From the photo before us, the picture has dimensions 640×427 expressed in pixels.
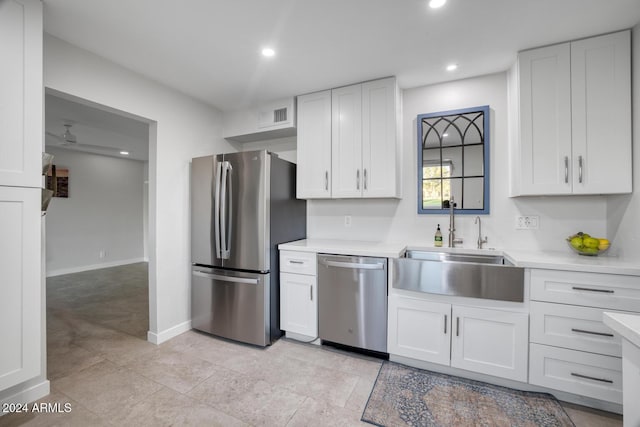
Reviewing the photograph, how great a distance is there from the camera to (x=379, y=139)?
2.50 meters

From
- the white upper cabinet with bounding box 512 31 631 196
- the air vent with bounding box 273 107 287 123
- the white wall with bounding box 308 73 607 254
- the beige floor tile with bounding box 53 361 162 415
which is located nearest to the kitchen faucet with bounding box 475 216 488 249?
the white wall with bounding box 308 73 607 254

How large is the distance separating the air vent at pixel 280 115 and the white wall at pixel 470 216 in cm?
105

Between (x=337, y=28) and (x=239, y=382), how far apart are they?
2595mm

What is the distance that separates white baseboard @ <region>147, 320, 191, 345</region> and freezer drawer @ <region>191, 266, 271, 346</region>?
87mm

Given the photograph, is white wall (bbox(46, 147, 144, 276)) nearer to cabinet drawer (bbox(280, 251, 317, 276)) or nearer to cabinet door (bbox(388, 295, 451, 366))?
cabinet drawer (bbox(280, 251, 317, 276))

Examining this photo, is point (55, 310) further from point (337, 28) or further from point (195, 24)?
point (337, 28)

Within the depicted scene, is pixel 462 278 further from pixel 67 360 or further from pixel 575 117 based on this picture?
pixel 67 360

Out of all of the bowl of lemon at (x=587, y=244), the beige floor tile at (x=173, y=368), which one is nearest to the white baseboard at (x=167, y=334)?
the beige floor tile at (x=173, y=368)

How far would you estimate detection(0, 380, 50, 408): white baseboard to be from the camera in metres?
1.63

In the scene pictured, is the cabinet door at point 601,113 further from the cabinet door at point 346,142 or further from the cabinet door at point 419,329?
the cabinet door at point 346,142

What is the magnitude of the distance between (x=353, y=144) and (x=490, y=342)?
6.38ft

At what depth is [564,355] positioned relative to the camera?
5.57 feet

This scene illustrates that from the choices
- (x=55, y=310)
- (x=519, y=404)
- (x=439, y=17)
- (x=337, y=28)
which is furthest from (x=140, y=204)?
(x=519, y=404)

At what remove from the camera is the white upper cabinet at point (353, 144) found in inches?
97.3
